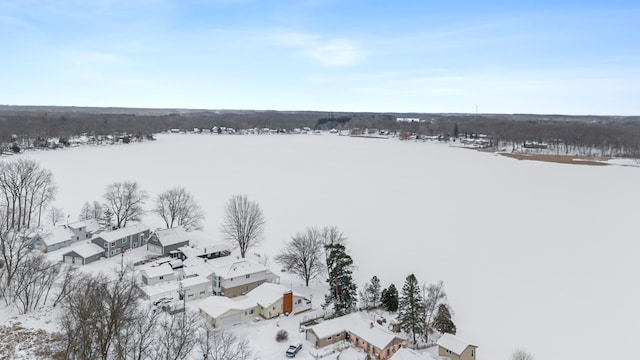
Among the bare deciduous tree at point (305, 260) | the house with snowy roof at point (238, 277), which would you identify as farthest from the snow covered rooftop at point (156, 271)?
Result: the bare deciduous tree at point (305, 260)

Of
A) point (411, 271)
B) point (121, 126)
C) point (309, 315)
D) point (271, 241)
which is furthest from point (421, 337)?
point (121, 126)

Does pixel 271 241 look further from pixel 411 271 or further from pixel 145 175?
pixel 145 175

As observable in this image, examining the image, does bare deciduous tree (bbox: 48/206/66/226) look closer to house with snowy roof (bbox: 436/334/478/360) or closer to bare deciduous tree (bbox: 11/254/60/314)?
bare deciduous tree (bbox: 11/254/60/314)

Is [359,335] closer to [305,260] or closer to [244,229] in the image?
[305,260]

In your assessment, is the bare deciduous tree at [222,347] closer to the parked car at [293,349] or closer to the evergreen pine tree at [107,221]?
the parked car at [293,349]

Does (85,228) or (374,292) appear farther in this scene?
(85,228)

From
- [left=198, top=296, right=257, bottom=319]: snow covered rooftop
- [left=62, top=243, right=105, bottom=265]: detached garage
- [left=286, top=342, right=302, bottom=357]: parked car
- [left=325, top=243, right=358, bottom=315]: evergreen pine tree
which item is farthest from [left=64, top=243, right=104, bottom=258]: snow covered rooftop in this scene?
[left=286, top=342, right=302, bottom=357]: parked car

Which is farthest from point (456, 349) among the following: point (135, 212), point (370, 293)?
point (135, 212)
